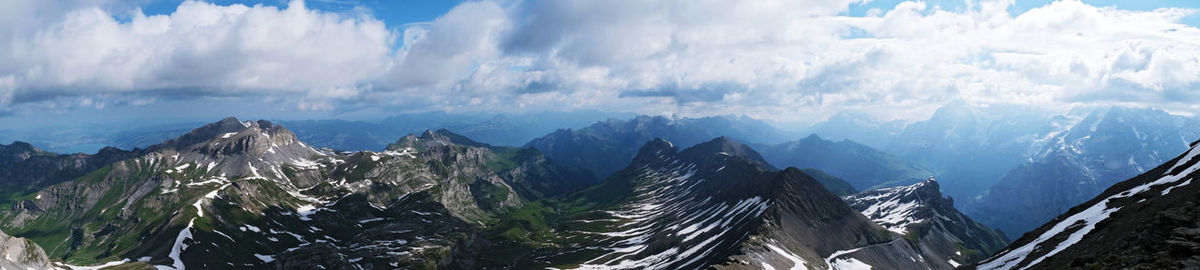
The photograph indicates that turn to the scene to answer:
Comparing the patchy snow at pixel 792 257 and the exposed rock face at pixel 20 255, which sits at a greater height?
the exposed rock face at pixel 20 255

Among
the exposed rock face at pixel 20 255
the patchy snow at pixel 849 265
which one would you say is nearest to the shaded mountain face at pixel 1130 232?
the patchy snow at pixel 849 265

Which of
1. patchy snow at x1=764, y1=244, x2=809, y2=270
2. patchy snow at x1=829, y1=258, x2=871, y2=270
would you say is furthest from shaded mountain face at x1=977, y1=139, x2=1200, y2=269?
patchy snow at x1=829, y1=258, x2=871, y2=270

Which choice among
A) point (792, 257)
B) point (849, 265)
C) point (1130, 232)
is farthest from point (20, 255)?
point (849, 265)

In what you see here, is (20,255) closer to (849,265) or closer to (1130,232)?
(1130,232)

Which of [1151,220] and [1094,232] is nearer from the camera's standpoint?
[1151,220]

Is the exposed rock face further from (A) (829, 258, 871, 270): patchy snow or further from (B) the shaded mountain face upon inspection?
(A) (829, 258, 871, 270): patchy snow

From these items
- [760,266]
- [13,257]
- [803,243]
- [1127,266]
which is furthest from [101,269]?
[1127,266]

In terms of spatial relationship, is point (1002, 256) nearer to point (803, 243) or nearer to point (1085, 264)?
point (1085, 264)

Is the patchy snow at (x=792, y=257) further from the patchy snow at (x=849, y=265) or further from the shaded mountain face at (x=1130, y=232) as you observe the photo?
the shaded mountain face at (x=1130, y=232)
